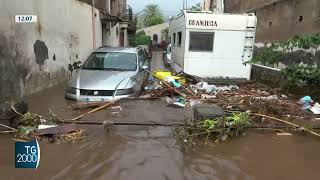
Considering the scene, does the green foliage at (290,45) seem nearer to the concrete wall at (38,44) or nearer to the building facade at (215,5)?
the concrete wall at (38,44)

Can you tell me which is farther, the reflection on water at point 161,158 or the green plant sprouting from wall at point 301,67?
the green plant sprouting from wall at point 301,67

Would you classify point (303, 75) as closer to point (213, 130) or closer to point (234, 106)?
point (234, 106)

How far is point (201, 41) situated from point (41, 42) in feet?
19.7

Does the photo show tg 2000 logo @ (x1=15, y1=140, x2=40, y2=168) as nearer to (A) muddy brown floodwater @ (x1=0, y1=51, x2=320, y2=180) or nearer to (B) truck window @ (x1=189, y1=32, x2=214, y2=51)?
(A) muddy brown floodwater @ (x1=0, y1=51, x2=320, y2=180)

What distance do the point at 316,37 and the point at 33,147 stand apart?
9.08 metres

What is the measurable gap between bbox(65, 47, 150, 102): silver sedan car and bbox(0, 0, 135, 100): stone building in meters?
1.55

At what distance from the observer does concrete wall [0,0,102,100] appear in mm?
9891

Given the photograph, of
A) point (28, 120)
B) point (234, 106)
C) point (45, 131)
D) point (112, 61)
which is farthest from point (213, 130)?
point (112, 61)

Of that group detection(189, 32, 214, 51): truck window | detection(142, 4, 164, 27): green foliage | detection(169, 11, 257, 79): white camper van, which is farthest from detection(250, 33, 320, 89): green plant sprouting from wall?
detection(142, 4, 164, 27): green foliage

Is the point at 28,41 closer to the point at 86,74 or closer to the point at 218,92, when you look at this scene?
the point at 86,74

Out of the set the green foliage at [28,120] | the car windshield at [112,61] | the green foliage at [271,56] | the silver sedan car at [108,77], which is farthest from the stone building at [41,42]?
the green foliage at [271,56]

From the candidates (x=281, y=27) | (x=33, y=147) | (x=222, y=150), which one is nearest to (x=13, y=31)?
(x=222, y=150)

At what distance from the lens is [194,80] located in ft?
45.6

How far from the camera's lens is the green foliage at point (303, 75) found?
1079 cm
